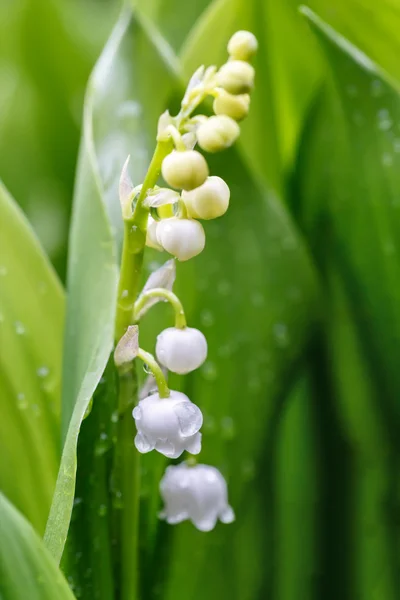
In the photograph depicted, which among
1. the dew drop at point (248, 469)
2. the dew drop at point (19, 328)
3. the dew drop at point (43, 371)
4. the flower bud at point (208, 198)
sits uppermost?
the flower bud at point (208, 198)

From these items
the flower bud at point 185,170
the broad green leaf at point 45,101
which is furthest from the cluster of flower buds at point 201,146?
the broad green leaf at point 45,101

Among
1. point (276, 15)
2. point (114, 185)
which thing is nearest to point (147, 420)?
point (114, 185)

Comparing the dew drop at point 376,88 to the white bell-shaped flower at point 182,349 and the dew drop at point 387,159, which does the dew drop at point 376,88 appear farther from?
the white bell-shaped flower at point 182,349

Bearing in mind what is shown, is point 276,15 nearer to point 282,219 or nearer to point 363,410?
point 282,219

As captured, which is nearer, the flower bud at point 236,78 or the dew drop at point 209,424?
the flower bud at point 236,78

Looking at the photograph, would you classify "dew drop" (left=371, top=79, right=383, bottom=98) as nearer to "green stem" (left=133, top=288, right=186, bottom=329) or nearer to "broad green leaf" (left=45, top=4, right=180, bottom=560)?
"broad green leaf" (left=45, top=4, right=180, bottom=560)
